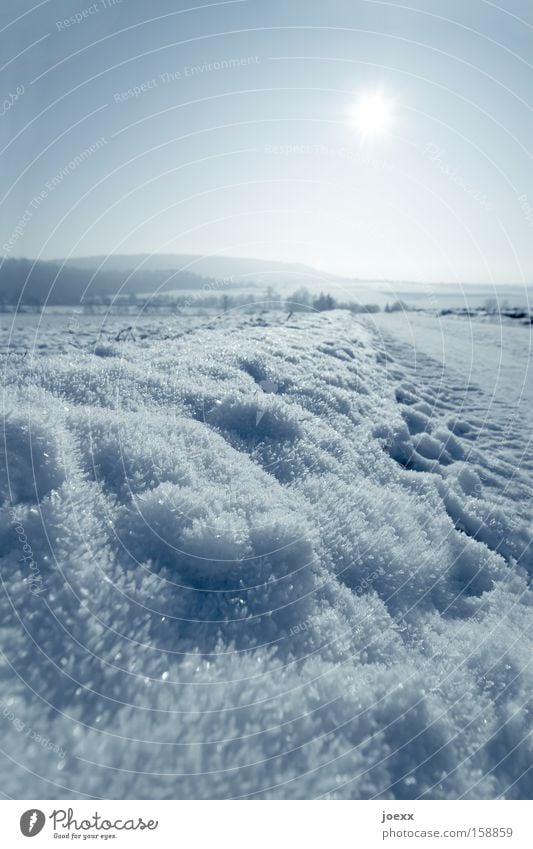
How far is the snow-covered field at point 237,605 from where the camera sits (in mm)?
1218

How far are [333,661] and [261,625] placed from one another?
0.25m

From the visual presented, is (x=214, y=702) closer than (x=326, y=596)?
Yes

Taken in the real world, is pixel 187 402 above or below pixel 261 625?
above

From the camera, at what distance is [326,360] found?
3.88 m

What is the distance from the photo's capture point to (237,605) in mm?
1550

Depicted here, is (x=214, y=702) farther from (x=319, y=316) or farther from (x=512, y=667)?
(x=319, y=316)

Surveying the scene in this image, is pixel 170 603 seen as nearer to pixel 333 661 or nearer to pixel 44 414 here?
pixel 333 661

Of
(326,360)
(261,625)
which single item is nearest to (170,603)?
(261,625)

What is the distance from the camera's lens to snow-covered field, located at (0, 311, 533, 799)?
1.22 m
